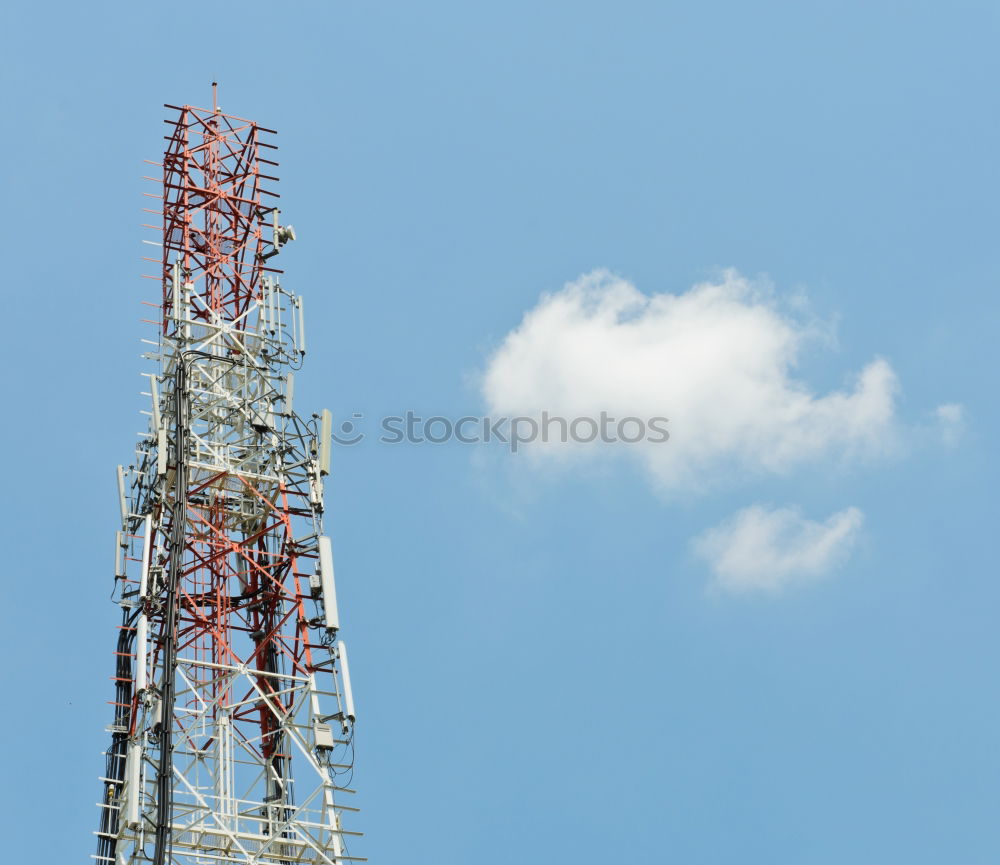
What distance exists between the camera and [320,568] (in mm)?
81625

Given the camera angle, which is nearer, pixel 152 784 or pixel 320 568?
pixel 152 784

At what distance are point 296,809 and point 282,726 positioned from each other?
3371 mm

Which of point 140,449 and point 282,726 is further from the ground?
point 140,449

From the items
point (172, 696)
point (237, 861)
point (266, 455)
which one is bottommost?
point (237, 861)

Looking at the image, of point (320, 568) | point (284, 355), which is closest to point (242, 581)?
point (320, 568)

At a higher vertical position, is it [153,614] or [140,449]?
[140,449]

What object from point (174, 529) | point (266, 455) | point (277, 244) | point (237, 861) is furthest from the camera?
point (277, 244)

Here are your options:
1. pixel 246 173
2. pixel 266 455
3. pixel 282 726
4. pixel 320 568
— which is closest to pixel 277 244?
pixel 246 173

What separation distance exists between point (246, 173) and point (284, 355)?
33.5 feet

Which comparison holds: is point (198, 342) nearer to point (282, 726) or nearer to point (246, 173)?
point (246, 173)

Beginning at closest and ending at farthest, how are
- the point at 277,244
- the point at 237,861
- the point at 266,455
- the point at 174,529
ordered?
the point at 237,861, the point at 174,529, the point at 266,455, the point at 277,244

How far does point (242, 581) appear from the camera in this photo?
83.9 meters

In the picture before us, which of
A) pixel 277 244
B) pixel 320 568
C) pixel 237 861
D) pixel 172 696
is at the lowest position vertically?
pixel 237 861

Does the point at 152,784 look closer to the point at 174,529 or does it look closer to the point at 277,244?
the point at 174,529
